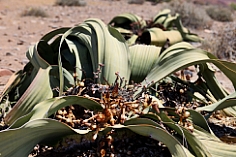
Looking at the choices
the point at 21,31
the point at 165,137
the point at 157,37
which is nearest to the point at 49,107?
the point at 165,137

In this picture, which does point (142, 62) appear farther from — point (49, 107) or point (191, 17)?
point (191, 17)

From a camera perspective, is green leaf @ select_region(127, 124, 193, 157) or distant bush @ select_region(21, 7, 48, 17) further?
distant bush @ select_region(21, 7, 48, 17)

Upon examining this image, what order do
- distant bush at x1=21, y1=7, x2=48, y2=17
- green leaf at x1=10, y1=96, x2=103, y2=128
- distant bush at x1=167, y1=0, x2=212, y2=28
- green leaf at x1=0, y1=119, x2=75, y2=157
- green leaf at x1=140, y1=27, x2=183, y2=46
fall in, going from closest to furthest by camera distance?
1. green leaf at x1=0, y1=119, x2=75, y2=157
2. green leaf at x1=10, y1=96, x2=103, y2=128
3. green leaf at x1=140, y1=27, x2=183, y2=46
4. distant bush at x1=21, y1=7, x2=48, y2=17
5. distant bush at x1=167, y1=0, x2=212, y2=28

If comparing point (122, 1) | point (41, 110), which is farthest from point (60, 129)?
point (122, 1)

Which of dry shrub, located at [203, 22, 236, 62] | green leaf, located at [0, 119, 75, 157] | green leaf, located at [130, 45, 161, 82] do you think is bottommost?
dry shrub, located at [203, 22, 236, 62]

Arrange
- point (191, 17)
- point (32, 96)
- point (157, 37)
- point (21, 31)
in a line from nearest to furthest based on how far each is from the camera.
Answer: point (32, 96)
point (157, 37)
point (21, 31)
point (191, 17)

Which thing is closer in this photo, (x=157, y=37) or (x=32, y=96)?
(x=32, y=96)

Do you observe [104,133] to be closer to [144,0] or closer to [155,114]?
[155,114]

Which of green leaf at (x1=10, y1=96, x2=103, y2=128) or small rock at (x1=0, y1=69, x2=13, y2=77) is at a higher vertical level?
green leaf at (x1=10, y1=96, x2=103, y2=128)

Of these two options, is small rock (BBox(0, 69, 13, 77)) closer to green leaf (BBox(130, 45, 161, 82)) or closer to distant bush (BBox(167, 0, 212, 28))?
green leaf (BBox(130, 45, 161, 82))

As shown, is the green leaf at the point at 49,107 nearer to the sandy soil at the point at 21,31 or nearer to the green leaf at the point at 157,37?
the sandy soil at the point at 21,31

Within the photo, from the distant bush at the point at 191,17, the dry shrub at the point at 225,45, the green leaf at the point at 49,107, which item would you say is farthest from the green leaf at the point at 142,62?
the distant bush at the point at 191,17

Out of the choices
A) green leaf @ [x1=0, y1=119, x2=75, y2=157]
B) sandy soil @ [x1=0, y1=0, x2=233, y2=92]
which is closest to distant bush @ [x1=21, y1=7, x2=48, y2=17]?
sandy soil @ [x1=0, y1=0, x2=233, y2=92]

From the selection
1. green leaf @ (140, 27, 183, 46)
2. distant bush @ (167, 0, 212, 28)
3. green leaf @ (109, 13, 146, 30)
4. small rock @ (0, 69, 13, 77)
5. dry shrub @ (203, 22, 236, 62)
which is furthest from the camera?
distant bush @ (167, 0, 212, 28)
